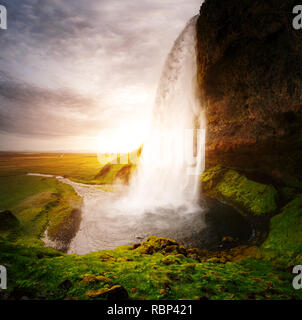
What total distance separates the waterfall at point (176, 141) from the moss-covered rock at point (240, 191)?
2.79 m

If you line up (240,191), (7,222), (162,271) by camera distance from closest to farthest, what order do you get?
(162,271) < (7,222) < (240,191)

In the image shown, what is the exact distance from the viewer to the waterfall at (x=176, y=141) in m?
21.9

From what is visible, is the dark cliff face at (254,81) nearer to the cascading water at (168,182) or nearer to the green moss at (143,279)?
the cascading water at (168,182)

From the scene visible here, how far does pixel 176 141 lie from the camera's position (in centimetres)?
3080

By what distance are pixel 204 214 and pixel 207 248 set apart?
23.6ft

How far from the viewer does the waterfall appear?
21875 mm

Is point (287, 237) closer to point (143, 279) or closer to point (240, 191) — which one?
point (143, 279)

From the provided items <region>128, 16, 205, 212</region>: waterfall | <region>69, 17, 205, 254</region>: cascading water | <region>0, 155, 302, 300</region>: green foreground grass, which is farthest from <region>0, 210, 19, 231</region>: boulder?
<region>128, 16, 205, 212</region>: waterfall

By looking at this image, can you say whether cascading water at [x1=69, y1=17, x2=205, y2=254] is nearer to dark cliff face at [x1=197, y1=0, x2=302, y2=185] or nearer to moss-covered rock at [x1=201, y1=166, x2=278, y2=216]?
moss-covered rock at [x1=201, y1=166, x2=278, y2=216]

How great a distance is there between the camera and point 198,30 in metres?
16.1

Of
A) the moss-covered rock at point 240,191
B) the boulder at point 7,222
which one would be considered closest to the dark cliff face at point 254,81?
the moss-covered rock at point 240,191

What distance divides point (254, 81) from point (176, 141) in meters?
18.5

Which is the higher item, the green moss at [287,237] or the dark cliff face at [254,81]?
the dark cliff face at [254,81]

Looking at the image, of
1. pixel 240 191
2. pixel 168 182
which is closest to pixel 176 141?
pixel 168 182
